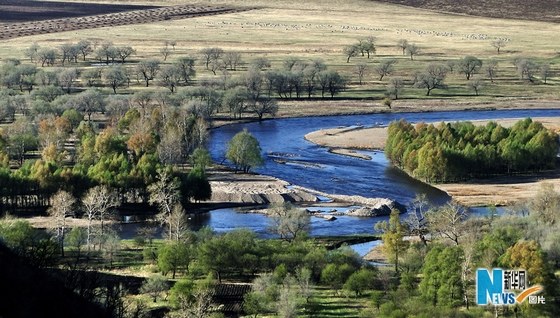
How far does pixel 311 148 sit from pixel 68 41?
78129 mm

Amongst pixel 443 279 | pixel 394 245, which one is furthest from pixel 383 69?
pixel 443 279

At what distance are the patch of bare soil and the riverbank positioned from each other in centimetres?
9909

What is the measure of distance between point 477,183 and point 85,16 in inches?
4843

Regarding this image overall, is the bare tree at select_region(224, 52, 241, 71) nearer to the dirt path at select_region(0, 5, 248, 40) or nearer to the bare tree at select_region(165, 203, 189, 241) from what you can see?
the dirt path at select_region(0, 5, 248, 40)

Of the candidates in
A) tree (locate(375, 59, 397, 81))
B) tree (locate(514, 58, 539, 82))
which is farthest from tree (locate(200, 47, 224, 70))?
tree (locate(514, 58, 539, 82))

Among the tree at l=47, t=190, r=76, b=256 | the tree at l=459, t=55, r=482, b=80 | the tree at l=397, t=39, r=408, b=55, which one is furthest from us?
the tree at l=397, t=39, r=408, b=55

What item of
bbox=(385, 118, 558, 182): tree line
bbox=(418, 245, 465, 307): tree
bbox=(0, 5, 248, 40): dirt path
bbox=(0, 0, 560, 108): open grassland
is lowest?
bbox=(0, 5, 248, 40): dirt path

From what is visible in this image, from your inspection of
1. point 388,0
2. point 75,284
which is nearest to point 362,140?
point 75,284

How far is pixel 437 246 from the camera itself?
40844 mm

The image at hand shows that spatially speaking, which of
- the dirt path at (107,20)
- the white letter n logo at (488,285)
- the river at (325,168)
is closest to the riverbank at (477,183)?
the river at (325,168)

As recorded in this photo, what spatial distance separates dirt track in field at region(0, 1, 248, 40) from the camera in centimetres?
16104

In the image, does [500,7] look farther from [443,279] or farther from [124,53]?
[443,279]

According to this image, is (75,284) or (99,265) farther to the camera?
(99,265)

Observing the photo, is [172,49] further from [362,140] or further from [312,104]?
[362,140]
